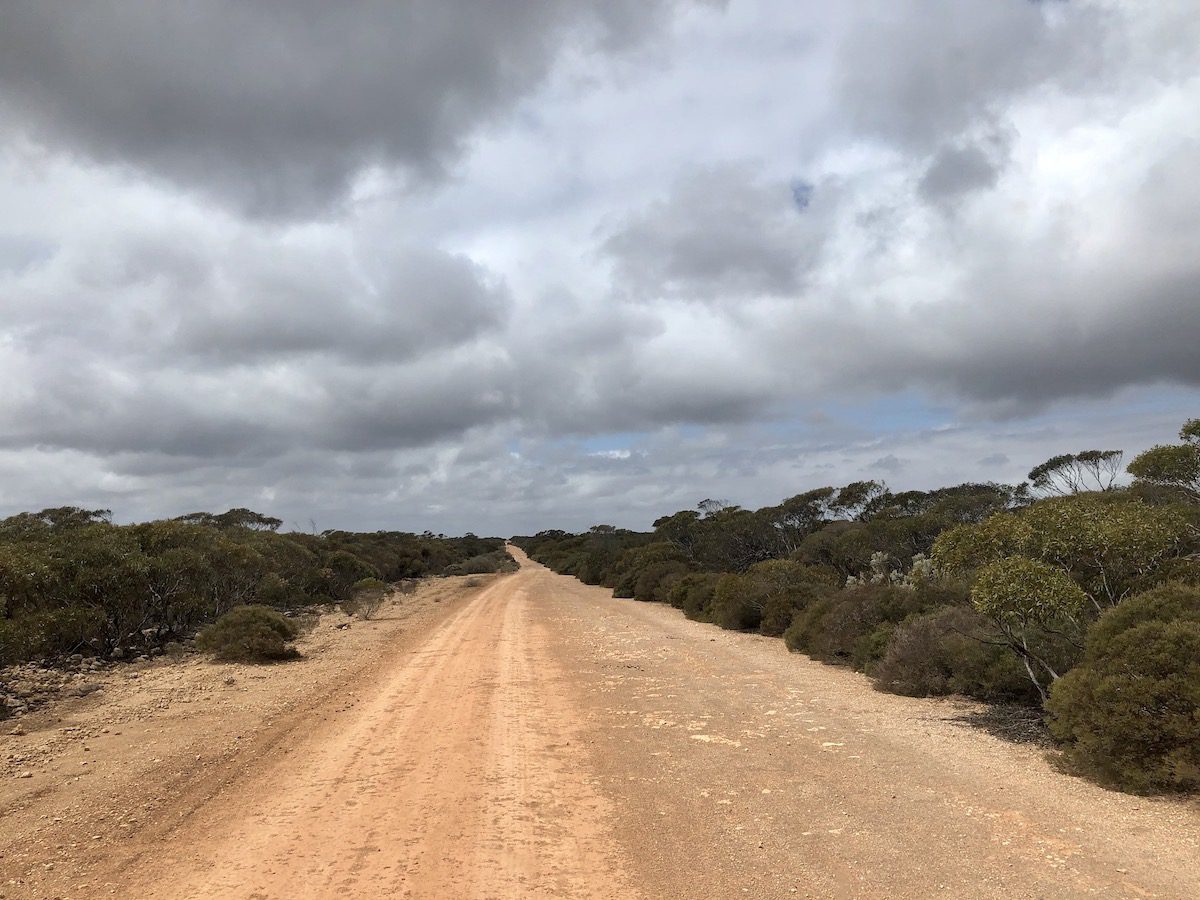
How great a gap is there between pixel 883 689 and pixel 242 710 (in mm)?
10573

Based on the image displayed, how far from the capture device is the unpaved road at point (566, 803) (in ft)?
17.5

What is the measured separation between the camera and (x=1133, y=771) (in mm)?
6852

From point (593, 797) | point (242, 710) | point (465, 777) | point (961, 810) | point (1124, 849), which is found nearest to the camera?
point (1124, 849)

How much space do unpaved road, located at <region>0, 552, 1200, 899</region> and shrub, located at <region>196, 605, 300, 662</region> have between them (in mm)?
3972

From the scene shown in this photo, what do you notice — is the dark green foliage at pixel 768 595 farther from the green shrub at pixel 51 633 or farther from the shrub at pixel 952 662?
the green shrub at pixel 51 633

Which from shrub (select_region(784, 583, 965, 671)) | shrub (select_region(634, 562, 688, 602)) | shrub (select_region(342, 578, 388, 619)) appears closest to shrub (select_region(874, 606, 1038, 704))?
shrub (select_region(784, 583, 965, 671))

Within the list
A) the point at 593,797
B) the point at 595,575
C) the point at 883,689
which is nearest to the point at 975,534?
the point at 883,689

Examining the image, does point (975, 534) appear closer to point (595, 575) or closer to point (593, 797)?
point (593, 797)

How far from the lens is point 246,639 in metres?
16.9

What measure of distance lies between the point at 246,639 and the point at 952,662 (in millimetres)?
14898

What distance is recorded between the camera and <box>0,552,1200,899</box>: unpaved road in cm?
535

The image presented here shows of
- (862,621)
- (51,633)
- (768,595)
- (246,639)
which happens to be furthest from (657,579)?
(51,633)

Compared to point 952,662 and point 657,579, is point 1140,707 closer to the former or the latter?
point 952,662

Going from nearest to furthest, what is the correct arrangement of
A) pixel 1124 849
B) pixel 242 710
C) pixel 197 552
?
pixel 1124 849 < pixel 242 710 < pixel 197 552
